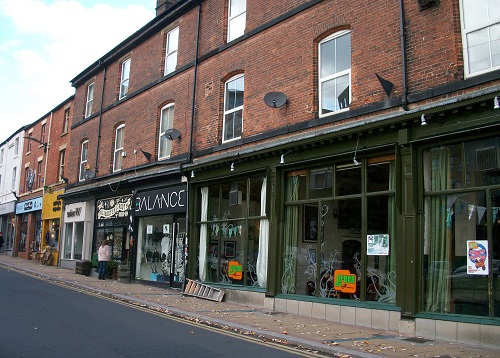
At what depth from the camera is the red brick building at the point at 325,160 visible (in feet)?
29.3

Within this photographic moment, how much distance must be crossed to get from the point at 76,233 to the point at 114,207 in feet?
16.1

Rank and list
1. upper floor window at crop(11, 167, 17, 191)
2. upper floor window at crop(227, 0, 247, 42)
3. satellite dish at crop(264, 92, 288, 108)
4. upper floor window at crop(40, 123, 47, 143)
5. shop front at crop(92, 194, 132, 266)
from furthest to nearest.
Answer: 1. upper floor window at crop(11, 167, 17, 191)
2. upper floor window at crop(40, 123, 47, 143)
3. shop front at crop(92, 194, 132, 266)
4. upper floor window at crop(227, 0, 247, 42)
5. satellite dish at crop(264, 92, 288, 108)

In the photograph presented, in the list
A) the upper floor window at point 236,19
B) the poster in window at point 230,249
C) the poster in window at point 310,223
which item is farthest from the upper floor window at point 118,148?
the poster in window at point 310,223

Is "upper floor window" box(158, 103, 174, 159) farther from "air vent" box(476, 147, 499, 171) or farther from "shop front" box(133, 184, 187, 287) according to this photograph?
"air vent" box(476, 147, 499, 171)

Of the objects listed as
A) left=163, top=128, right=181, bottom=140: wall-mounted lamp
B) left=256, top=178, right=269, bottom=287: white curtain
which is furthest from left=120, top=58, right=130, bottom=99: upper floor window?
left=256, top=178, right=269, bottom=287: white curtain

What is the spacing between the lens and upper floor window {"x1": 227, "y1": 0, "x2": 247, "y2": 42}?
49.5 ft

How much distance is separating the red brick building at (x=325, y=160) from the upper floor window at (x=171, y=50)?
91 mm

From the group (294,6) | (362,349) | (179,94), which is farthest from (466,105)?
(179,94)

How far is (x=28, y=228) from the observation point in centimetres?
3191

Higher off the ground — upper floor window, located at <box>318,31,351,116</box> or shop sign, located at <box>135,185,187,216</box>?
upper floor window, located at <box>318,31,351,116</box>

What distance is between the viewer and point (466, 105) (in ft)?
27.9

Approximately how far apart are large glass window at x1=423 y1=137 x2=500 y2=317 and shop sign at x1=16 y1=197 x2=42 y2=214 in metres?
26.0

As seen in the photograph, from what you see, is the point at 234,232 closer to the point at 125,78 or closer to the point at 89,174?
the point at 125,78

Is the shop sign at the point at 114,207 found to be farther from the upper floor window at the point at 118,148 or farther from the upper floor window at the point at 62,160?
the upper floor window at the point at 62,160
